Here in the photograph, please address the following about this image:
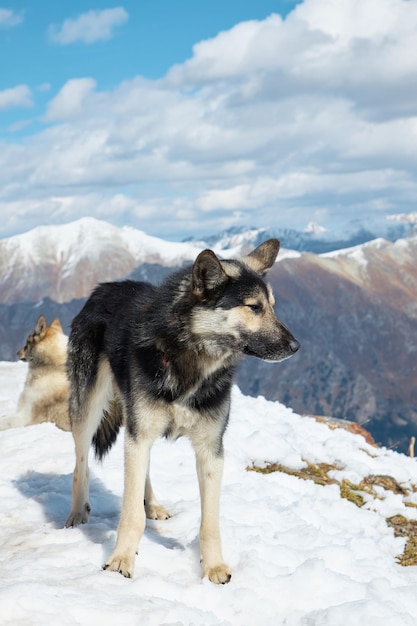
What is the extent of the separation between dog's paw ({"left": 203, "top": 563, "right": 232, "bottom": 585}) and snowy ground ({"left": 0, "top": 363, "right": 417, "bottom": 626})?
8 centimetres

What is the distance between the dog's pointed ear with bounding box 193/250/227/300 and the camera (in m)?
6.19

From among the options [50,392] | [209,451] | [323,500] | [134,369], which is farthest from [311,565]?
[50,392]

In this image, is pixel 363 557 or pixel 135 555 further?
pixel 363 557

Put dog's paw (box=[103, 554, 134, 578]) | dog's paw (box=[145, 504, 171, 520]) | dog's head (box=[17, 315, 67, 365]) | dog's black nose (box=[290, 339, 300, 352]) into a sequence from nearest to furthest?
dog's paw (box=[103, 554, 134, 578])
dog's black nose (box=[290, 339, 300, 352])
dog's paw (box=[145, 504, 171, 520])
dog's head (box=[17, 315, 67, 365])

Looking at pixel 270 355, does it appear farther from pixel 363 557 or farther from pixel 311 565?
pixel 363 557

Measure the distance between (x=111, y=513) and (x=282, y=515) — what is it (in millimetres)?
2147

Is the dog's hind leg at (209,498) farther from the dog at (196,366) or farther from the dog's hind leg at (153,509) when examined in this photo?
the dog's hind leg at (153,509)

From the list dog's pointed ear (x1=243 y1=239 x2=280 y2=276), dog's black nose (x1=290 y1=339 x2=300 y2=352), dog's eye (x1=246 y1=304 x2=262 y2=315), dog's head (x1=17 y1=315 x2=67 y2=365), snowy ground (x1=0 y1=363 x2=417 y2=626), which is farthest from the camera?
dog's head (x1=17 y1=315 x2=67 y2=365)

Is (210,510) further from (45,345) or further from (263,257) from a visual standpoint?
(45,345)

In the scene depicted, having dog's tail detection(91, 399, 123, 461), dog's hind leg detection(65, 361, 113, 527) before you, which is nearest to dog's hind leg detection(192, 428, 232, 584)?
dog's hind leg detection(65, 361, 113, 527)

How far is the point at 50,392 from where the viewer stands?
509 inches

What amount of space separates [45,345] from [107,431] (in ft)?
18.7

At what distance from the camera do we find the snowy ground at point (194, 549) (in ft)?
17.6

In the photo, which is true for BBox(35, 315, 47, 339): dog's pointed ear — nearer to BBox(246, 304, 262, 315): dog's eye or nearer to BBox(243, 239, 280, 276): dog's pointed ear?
BBox(243, 239, 280, 276): dog's pointed ear
